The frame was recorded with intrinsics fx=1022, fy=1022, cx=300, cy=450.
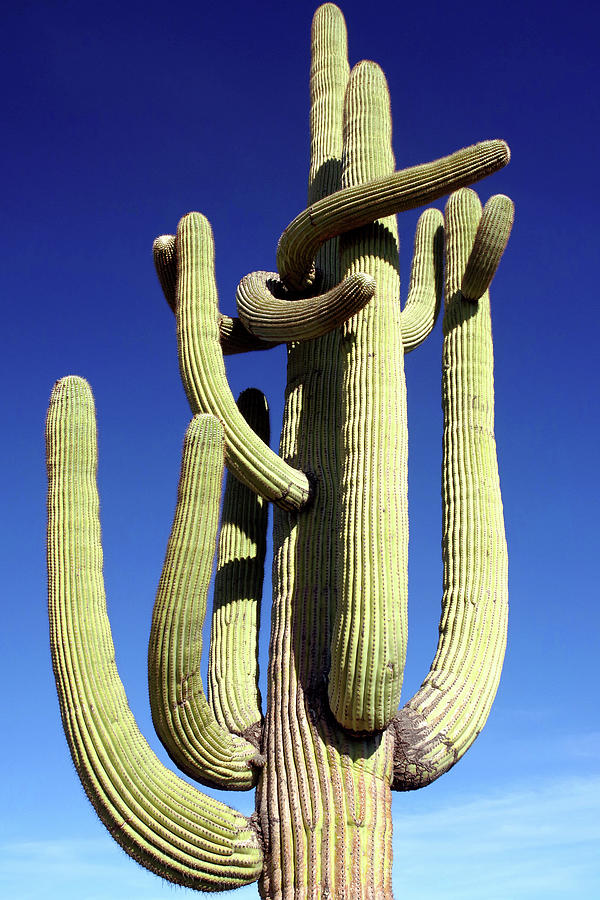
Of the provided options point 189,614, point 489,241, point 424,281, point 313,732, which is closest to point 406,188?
point 489,241

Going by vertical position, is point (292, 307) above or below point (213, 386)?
above

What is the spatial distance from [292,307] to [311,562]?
169 centimetres

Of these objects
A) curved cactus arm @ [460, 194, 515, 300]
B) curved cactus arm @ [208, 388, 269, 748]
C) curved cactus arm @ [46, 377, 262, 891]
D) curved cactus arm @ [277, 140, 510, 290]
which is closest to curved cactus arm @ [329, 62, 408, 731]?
curved cactus arm @ [277, 140, 510, 290]

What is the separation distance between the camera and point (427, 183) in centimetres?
673

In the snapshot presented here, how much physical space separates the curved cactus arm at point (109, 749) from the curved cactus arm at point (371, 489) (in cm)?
96

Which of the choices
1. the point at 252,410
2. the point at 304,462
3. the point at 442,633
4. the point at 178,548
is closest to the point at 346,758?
the point at 442,633

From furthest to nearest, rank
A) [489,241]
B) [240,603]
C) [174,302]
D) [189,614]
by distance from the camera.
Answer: [174,302], [489,241], [240,603], [189,614]

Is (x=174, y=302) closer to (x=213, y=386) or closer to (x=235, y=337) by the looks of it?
(x=235, y=337)

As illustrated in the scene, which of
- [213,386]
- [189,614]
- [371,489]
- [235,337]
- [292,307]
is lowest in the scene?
[189,614]

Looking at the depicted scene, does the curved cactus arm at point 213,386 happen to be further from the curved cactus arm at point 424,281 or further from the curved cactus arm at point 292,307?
the curved cactus arm at point 424,281

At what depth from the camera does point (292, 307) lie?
6.80 metres

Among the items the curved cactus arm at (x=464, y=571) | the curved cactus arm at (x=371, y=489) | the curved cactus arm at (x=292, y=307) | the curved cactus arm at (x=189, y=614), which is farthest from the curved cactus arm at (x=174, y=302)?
the curved cactus arm at (x=189, y=614)

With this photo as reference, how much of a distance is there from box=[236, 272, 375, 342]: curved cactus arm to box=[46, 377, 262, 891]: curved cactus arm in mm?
1802

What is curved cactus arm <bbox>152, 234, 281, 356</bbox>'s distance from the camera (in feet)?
24.1
